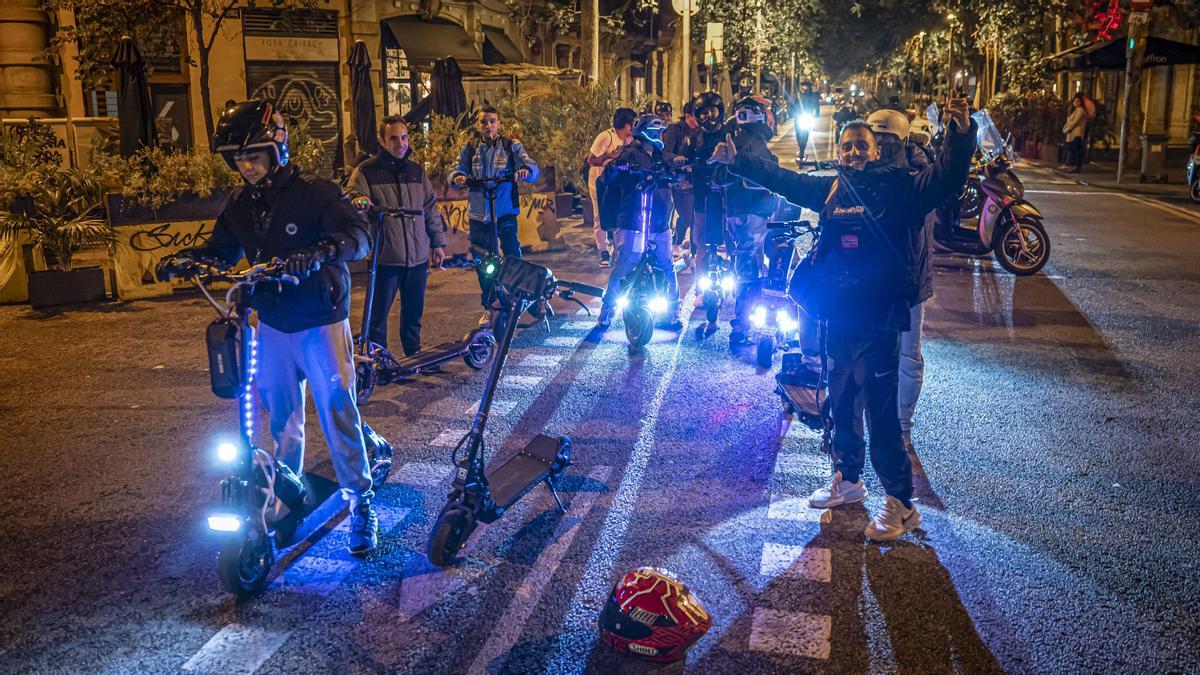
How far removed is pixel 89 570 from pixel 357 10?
22414mm

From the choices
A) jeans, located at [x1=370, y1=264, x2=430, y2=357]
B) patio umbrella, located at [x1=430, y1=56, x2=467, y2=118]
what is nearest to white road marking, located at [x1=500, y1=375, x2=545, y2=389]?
jeans, located at [x1=370, y1=264, x2=430, y2=357]

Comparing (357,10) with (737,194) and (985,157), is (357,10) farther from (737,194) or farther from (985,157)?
(737,194)

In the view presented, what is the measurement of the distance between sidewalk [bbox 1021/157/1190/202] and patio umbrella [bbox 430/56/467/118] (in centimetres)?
1462

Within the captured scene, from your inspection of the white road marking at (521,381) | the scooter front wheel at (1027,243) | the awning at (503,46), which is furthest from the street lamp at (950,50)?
the white road marking at (521,381)

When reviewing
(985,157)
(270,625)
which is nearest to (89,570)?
(270,625)

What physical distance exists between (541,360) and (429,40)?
17802 millimetres

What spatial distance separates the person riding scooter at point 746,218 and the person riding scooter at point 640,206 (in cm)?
59

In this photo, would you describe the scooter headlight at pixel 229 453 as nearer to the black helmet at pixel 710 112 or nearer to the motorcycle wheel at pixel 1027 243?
the black helmet at pixel 710 112

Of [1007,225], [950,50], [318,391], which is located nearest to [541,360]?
[318,391]

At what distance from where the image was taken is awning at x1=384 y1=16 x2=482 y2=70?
24.2 m

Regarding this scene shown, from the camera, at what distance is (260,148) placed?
4570 millimetres

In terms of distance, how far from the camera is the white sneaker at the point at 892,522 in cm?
509

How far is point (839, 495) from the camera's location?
5.47 m

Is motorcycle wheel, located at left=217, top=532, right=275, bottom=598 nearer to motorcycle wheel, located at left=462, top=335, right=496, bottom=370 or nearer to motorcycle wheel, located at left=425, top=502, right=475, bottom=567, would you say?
motorcycle wheel, located at left=425, top=502, right=475, bottom=567
